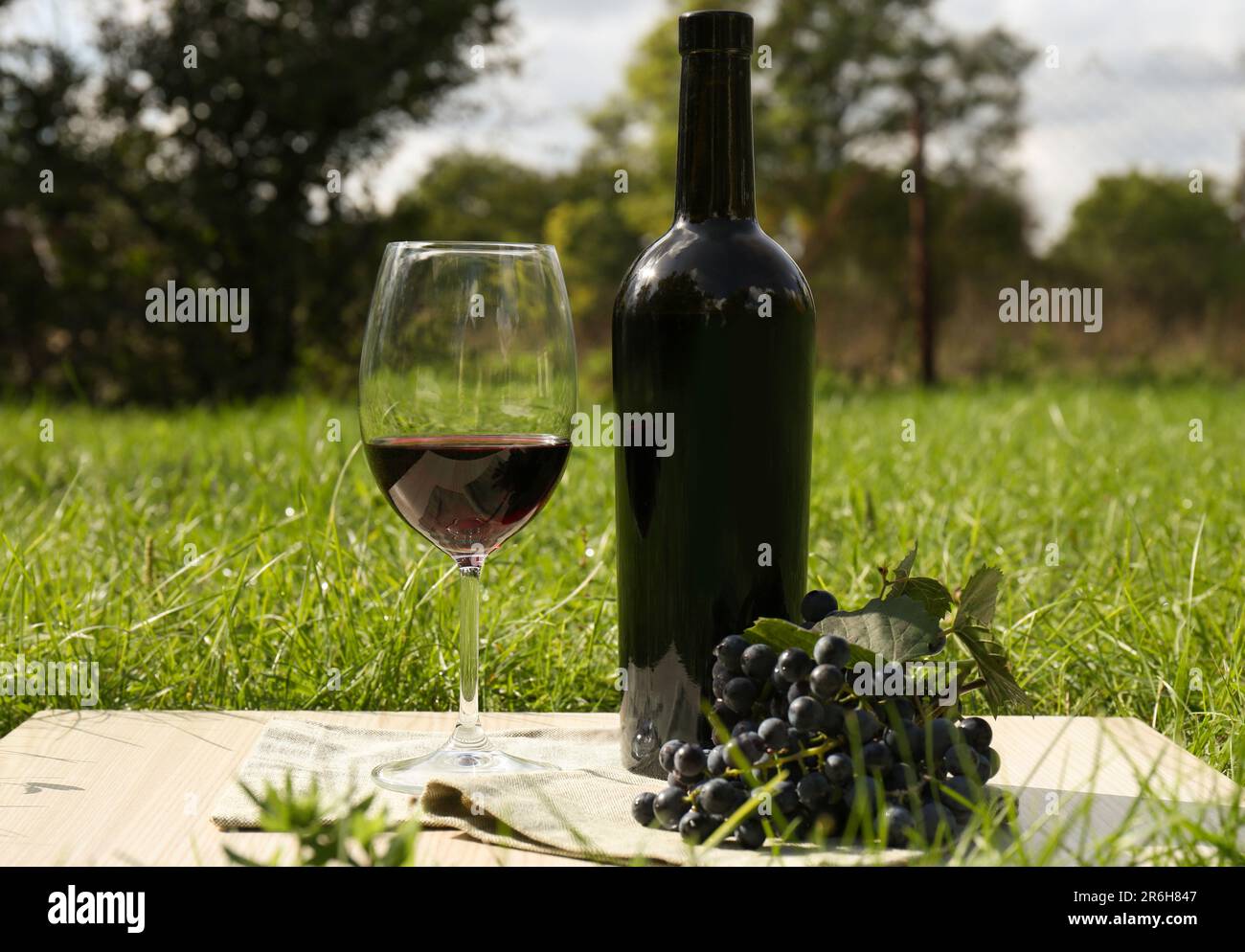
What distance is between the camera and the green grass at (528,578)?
2344 millimetres

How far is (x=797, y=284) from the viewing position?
1.46 metres

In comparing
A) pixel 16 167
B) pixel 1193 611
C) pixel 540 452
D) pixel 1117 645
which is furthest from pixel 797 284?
pixel 16 167

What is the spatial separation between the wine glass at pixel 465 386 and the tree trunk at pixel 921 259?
945 cm

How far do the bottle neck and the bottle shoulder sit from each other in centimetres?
3

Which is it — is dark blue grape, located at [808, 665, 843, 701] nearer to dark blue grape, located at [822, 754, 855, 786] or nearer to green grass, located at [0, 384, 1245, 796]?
dark blue grape, located at [822, 754, 855, 786]

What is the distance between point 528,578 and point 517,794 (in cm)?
150

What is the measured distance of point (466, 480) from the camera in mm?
1437

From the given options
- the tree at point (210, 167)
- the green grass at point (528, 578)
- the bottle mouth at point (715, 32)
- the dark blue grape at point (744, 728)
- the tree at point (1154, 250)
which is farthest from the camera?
the tree at point (1154, 250)

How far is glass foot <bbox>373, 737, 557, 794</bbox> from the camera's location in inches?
59.0

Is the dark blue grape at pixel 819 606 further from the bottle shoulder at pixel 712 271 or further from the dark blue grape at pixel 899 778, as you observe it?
the bottle shoulder at pixel 712 271

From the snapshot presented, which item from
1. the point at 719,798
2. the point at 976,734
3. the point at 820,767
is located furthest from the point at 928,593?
the point at 719,798

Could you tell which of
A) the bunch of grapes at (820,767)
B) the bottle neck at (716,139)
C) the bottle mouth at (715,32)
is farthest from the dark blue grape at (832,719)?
the bottle mouth at (715,32)
